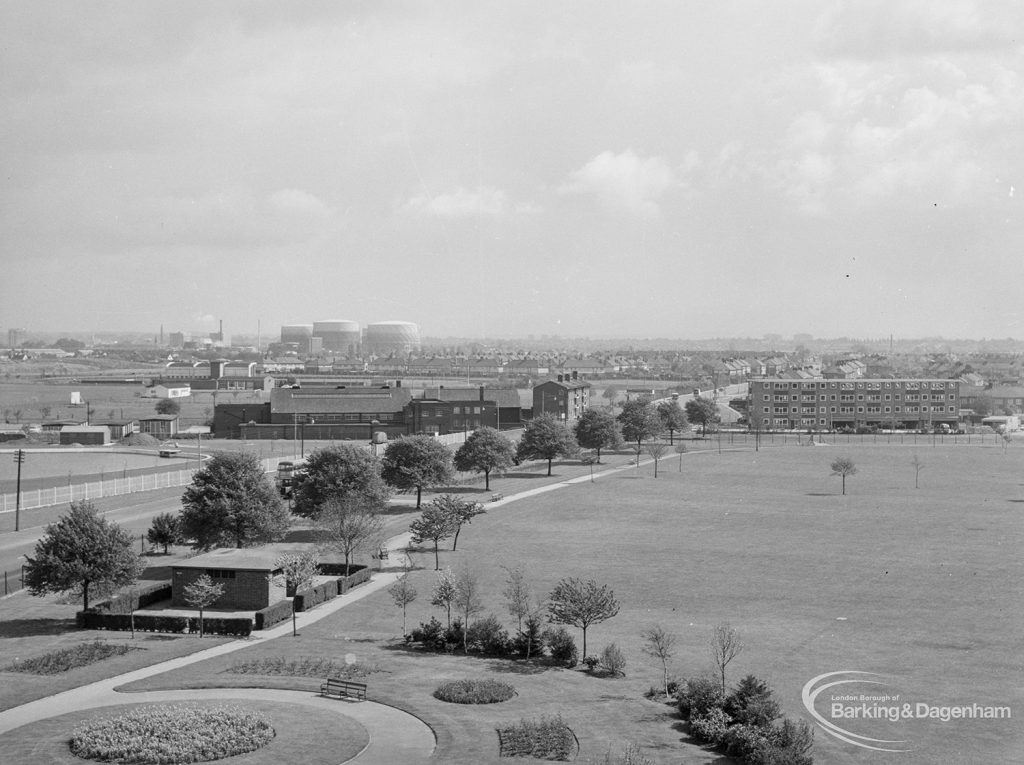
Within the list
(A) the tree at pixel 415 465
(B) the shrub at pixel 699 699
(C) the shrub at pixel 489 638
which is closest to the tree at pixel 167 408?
(A) the tree at pixel 415 465

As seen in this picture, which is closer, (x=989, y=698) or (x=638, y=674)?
(x=989, y=698)

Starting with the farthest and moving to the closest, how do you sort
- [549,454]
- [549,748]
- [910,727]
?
[549,454] → [910,727] → [549,748]

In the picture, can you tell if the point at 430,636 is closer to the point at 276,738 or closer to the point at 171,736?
the point at 276,738

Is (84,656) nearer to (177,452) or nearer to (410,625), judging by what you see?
(410,625)

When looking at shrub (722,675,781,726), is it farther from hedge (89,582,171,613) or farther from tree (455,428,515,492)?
tree (455,428,515,492)

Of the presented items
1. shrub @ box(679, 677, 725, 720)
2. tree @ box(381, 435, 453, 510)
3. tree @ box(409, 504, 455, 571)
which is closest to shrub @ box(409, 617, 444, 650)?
shrub @ box(679, 677, 725, 720)

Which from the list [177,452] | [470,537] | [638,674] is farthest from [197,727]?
[177,452]
